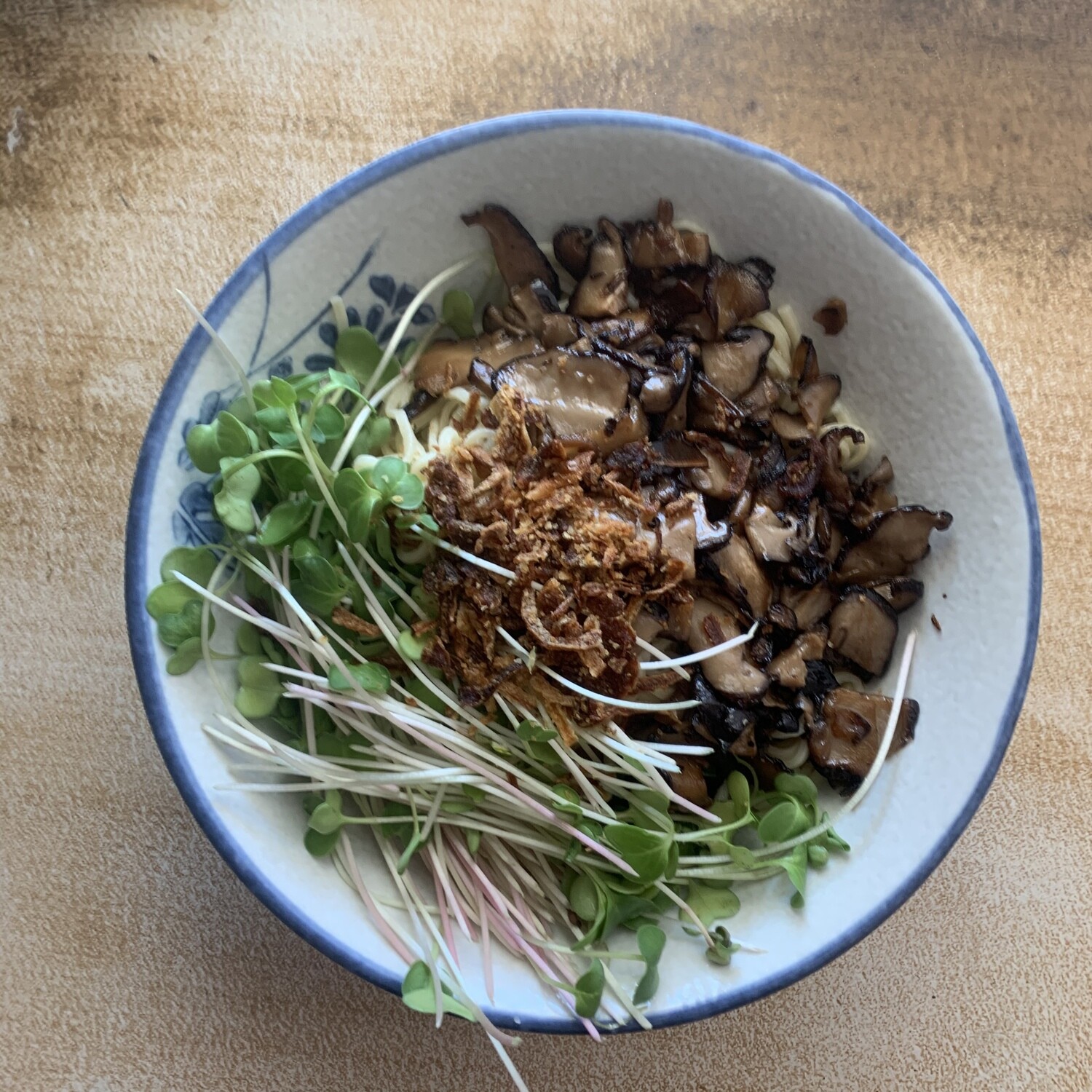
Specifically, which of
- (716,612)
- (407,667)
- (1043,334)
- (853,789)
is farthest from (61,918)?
(1043,334)

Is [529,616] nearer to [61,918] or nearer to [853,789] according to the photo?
[853,789]

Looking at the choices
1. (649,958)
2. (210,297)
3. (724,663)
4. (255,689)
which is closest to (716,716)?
(724,663)

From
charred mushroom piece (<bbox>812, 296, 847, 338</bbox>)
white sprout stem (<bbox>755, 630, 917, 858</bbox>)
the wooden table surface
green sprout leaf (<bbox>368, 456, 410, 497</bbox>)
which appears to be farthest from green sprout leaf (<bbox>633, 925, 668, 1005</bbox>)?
charred mushroom piece (<bbox>812, 296, 847, 338</bbox>)

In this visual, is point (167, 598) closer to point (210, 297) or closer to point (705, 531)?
point (210, 297)

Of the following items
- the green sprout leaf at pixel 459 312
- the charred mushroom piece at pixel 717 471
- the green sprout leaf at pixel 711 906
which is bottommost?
the green sprout leaf at pixel 711 906

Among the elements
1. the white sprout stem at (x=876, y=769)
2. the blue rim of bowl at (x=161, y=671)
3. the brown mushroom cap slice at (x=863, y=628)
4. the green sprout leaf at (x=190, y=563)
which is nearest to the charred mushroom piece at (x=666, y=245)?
the blue rim of bowl at (x=161, y=671)

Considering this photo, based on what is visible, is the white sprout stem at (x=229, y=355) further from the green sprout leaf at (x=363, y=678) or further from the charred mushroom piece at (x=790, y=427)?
the charred mushroom piece at (x=790, y=427)

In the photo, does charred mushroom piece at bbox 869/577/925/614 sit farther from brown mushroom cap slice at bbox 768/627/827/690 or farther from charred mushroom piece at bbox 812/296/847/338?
charred mushroom piece at bbox 812/296/847/338
